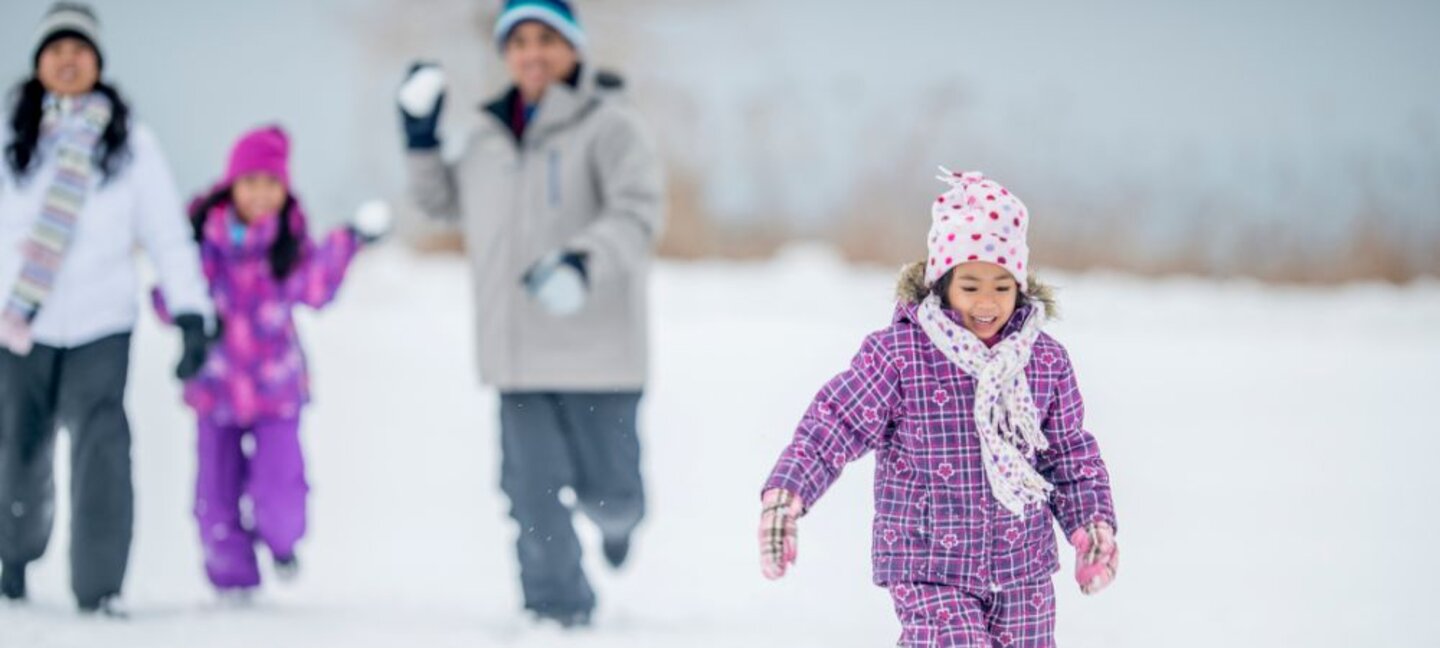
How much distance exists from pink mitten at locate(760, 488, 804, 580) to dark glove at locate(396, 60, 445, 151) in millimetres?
2102

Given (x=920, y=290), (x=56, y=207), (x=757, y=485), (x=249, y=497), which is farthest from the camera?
(x=757, y=485)

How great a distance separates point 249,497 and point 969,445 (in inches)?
101

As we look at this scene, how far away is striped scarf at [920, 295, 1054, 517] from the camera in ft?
8.88

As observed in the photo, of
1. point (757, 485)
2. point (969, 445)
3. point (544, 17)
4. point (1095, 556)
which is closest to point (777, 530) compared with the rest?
point (969, 445)

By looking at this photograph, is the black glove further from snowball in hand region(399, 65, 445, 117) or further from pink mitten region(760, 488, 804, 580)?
pink mitten region(760, 488, 804, 580)

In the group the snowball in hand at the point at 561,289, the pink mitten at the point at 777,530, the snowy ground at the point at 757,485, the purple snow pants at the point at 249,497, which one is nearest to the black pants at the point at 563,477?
the snowy ground at the point at 757,485

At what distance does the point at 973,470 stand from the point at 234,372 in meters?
2.51

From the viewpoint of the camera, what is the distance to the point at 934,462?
109 inches

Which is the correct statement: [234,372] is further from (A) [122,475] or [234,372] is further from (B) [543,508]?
(B) [543,508]

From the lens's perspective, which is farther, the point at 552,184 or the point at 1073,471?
the point at 552,184

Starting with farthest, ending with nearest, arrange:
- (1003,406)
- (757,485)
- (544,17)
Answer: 1. (757,485)
2. (544,17)
3. (1003,406)

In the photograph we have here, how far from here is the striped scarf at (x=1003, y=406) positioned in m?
2.71

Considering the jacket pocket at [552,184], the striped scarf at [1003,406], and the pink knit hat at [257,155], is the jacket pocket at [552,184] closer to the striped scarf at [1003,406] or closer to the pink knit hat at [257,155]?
the pink knit hat at [257,155]

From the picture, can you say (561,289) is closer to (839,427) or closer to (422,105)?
(422,105)
